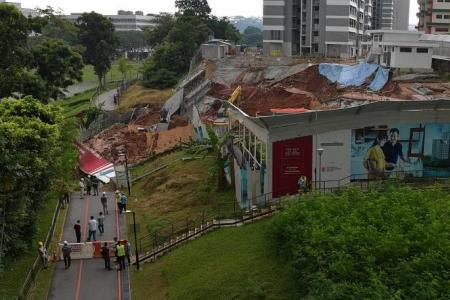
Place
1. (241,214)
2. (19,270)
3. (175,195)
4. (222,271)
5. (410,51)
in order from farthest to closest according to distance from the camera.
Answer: (410,51) → (175,195) → (241,214) → (19,270) → (222,271)

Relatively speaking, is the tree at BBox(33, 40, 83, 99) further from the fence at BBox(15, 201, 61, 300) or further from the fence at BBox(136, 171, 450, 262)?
the fence at BBox(136, 171, 450, 262)

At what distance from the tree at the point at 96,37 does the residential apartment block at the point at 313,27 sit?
2397 cm

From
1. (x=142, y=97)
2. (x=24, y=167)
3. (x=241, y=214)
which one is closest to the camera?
(x=24, y=167)

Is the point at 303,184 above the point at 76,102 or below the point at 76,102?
above

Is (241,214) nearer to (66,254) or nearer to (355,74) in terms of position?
(66,254)

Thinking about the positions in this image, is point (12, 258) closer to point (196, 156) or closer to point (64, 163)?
point (64, 163)

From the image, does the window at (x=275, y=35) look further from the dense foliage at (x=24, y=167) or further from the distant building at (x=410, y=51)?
the dense foliage at (x=24, y=167)

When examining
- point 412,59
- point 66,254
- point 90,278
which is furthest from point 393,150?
point 412,59

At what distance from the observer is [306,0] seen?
89562 millimetres

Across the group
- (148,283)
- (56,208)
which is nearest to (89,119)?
(56,208)

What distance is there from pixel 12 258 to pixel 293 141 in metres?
13.0

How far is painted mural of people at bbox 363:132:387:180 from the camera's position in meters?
26.7

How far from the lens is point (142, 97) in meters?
75.0

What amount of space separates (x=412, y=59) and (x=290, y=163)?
44.9 metres
